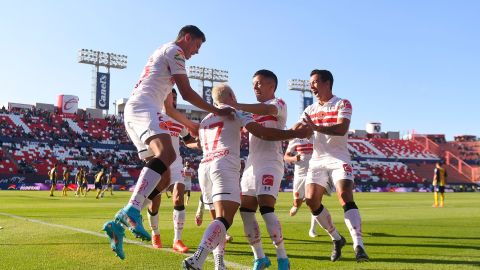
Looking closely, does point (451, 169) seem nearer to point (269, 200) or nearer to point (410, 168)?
point (410, 168)

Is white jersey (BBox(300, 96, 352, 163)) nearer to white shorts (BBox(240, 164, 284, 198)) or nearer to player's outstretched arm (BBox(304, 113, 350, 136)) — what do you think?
player's outstretched arm (BBox(304, 113, 350, 136))

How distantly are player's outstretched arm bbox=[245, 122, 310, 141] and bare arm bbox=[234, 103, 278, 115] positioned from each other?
0.37m

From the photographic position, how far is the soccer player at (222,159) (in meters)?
4.80

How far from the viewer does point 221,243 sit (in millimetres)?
5027

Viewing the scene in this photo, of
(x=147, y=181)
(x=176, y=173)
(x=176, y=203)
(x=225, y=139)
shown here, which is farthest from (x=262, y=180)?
(x=176, y=173)

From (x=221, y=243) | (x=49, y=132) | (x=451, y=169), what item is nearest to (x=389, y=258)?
(x=221, y=243)

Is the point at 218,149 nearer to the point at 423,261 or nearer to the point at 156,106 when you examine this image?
the point at 156,106

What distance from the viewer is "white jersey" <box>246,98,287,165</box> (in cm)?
561

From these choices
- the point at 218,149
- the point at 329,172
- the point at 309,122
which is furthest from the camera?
the point at 329,172

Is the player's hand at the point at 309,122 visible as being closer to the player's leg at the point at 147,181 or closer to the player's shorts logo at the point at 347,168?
Result: the player's shorts logo at the point at 347,168

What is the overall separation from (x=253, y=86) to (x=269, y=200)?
1471mm

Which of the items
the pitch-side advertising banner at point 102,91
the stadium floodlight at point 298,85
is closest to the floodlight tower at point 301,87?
the stadium floodlight at point 298,85

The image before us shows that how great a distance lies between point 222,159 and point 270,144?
0.89 m

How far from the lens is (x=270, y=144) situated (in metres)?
5.65
